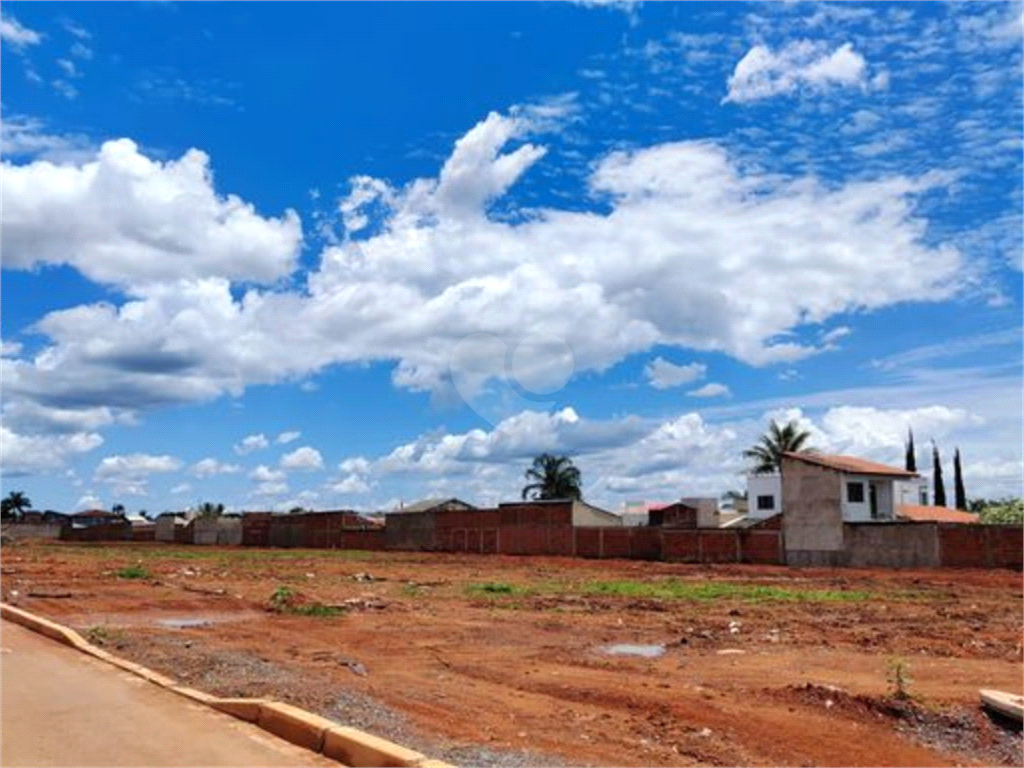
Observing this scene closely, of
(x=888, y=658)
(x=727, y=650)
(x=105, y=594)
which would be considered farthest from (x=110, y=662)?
(x=105, y=594)

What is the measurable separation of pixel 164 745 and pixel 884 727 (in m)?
6.67

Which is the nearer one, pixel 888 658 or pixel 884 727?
pixel 884 727

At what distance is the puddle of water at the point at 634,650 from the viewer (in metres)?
15.2

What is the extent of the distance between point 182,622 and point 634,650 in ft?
29.0

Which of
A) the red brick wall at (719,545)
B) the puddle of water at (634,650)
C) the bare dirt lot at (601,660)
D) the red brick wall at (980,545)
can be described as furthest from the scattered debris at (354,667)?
the red brick wall at (719,545)

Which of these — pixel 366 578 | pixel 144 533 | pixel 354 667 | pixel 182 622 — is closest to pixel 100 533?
pixel 144 533

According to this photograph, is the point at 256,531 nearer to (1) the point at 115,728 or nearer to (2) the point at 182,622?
(2) the point at 182,622

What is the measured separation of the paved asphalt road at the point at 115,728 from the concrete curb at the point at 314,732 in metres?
0.10

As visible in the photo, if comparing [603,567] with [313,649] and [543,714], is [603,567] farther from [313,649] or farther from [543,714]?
[543,714]

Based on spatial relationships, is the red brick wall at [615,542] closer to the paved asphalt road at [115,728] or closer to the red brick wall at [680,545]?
the red brick wall at [680,545]

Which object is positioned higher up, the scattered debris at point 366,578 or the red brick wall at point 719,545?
the red brick wall at point 719,545

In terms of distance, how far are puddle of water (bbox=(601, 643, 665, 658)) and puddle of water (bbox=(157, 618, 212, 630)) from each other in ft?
25.1

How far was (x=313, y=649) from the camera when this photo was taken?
15.1 m

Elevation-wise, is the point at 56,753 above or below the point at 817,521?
below
